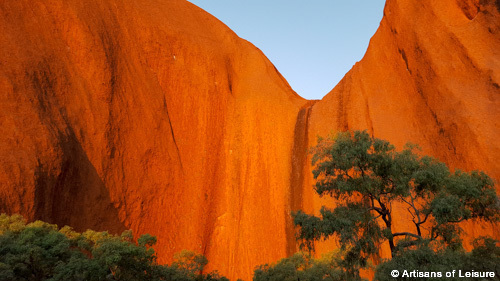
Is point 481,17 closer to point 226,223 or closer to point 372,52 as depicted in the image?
point 372,52

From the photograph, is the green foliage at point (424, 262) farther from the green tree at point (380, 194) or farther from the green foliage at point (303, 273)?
the green foliage at point (303, 273)

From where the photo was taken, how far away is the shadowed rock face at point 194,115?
2061 cm

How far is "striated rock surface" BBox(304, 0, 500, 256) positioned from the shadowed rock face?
87 mm

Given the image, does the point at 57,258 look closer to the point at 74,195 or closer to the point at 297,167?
the point at 74,195

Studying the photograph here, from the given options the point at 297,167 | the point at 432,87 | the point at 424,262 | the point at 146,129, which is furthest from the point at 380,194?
the point at 146,129

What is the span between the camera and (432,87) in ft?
80.6

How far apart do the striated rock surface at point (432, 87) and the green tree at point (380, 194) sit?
29.6 ft

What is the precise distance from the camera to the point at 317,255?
2562cm

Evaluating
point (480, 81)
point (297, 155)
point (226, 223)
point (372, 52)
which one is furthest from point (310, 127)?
point (480, 81)

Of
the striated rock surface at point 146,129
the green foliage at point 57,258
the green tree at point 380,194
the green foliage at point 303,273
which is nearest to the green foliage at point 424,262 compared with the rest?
the green tree at point 380,194

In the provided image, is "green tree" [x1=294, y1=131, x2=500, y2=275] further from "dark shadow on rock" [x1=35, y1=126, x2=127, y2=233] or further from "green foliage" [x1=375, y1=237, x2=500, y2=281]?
"dark shadow on rock" [x1=35, y1=126, x2=127, y2=233]

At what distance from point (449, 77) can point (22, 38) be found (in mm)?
27007

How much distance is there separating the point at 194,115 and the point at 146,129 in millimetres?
5082

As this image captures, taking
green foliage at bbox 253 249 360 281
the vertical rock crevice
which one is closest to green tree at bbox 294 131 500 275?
green foliage at bbox 253 249 360 281
